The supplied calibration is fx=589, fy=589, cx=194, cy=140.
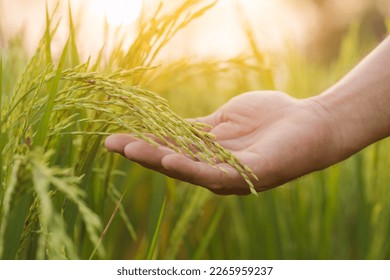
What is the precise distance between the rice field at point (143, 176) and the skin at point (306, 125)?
3.9 inches

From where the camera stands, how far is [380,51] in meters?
1.44

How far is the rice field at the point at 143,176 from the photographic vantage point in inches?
31.0

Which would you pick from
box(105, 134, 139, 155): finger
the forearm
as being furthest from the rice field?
the forearm

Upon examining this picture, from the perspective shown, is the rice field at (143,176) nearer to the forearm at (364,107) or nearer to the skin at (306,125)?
the skin at (306,125)

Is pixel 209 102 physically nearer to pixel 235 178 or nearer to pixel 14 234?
pixel 235 178

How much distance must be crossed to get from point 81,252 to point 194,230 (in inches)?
32.9

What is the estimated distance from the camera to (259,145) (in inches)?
49.6

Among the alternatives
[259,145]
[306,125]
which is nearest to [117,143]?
[259,145]

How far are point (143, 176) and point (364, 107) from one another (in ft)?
2.96

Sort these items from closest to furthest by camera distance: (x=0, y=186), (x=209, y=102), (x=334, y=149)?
(x=0, y=186), (x=334, y=149), (x=209, y=102)

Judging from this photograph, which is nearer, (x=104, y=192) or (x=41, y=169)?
(x=41, y=169)

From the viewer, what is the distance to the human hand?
3.56 ft

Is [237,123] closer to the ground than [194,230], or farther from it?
farther from it
